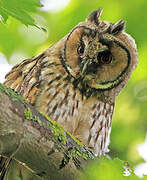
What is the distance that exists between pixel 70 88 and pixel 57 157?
5.07ft

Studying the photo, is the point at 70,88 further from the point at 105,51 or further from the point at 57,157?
the point at 57,157

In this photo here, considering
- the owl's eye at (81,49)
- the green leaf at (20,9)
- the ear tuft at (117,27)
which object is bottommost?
the green leaf at (20,9)

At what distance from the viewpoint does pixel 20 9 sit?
65.3 inches

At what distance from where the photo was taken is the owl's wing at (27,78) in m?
3.25

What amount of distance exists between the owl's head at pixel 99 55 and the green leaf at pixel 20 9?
1.63 metres

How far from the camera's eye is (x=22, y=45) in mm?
4582

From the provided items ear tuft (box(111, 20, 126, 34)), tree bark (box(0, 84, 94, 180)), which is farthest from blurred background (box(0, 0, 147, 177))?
tree bark (box(0, 84, 94, 180))

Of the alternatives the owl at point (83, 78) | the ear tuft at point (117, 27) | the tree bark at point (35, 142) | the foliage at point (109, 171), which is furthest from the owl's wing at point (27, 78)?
the foliage at point (109, 171)

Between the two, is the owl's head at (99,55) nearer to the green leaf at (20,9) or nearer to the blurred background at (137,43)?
the blurred background at (137,43)

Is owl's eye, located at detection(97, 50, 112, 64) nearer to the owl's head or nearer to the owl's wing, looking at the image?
the owl's head

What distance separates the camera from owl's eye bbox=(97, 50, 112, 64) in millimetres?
3401

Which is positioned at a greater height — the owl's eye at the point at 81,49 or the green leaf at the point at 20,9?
the owl's eye at the point at 81,49

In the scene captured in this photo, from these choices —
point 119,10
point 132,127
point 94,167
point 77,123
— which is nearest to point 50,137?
point 94,167

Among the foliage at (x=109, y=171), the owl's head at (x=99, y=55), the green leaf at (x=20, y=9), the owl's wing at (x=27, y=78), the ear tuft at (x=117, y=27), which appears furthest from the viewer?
the ear tuft at (x=117, y=27)
